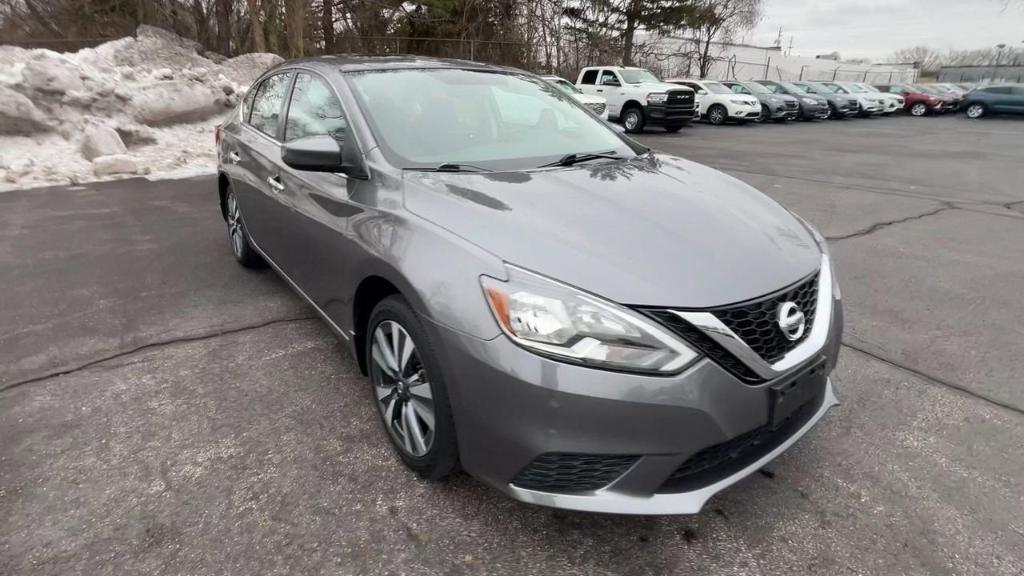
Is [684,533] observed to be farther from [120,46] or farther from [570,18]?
[570,18]

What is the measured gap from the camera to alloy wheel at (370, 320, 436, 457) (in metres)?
2.20

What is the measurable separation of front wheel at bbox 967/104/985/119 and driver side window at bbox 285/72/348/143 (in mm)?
34797

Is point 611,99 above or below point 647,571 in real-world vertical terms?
above

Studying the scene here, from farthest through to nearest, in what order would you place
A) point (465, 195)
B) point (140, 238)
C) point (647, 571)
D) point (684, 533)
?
point (140, 238), point (465, 195), point (684, 533), point (647, 571)

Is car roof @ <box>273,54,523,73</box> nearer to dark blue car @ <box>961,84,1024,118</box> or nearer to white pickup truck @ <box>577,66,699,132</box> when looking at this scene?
white pickup truck @ <box>577,66,699,132</box>

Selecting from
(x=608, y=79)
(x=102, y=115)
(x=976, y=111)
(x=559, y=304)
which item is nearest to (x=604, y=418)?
(x=559, y=304)

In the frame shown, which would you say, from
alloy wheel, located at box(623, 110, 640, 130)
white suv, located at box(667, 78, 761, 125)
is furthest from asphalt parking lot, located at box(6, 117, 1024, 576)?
white suv, located at box(667, 78, 761, 125)

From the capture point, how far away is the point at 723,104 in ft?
70.0

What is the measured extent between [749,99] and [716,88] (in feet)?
4.74

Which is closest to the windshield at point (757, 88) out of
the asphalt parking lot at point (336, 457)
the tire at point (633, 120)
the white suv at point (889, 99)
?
the white suv at point (889, 99)

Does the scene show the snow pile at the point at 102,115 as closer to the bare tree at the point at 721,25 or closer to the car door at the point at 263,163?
the car door at the point at 263,163

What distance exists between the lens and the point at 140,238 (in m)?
5.59

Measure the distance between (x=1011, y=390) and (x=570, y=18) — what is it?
26.4 meters

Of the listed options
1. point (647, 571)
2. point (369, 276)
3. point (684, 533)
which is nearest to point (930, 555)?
point (684, 533)
